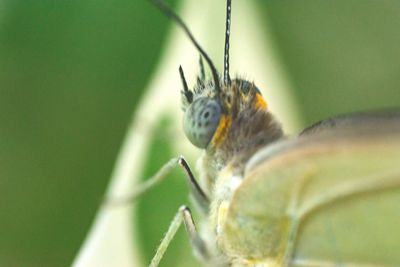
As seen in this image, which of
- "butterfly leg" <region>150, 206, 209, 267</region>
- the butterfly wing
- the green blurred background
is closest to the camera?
the butterfly wing

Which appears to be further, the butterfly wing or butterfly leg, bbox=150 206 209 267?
butterfly leg, bbox=150 206 209 267

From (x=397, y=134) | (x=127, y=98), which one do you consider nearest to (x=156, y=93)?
(x=127, y=98)

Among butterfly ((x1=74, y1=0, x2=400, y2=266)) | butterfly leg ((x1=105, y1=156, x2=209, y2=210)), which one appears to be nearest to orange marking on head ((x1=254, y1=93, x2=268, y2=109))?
butterfly ((x1=74, y1=0, x2=400, y2=266))

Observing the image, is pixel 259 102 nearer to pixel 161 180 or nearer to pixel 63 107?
pixel 161 180

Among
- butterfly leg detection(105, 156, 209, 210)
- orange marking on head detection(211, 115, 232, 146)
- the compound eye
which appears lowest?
butterfly leg detection(105, 156, 209, 210)

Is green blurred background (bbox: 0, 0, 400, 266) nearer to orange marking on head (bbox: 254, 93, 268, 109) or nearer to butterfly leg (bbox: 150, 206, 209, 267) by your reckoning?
butterfly leg (bbox: 150, 206, 209, 267)

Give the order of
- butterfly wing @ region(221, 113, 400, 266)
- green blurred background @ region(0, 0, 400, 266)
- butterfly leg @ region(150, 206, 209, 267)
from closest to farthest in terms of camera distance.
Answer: butterfly wing @ region(221, 113, 400, 266) < butterfly leg @ region(150, 206, 209, 267) < green blurred background @ region(0, 0, 400, 266)

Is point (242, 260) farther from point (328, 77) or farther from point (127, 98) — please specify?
point (328, 77)

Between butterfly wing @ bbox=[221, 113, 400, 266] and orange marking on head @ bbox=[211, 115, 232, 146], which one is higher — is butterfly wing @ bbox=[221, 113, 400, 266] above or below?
below
